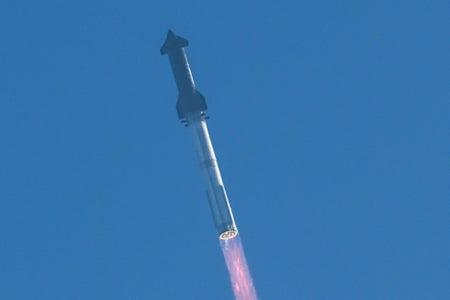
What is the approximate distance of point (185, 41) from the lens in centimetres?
9200

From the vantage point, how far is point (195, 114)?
9081 centimetres

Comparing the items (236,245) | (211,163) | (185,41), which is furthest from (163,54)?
(236,245)

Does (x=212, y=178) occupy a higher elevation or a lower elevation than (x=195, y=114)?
lower

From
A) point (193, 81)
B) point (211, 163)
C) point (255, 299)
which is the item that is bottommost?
point (255, 299)

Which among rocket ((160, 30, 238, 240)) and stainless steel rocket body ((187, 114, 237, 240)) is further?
rocket ((160, 30, 238, 240))

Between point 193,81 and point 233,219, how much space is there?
10568 millimetres

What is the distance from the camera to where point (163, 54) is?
302 feet

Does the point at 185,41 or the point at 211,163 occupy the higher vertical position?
the point at 185,41

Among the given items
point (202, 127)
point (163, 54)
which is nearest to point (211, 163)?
point (202, 127)

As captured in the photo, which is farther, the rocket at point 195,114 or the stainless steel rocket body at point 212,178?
the rocket at point 195,114

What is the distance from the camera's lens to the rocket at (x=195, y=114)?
88562 millimetres

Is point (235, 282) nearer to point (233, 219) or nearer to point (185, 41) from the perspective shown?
point (233, 219)

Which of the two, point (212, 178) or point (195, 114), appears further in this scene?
point (195, 114)

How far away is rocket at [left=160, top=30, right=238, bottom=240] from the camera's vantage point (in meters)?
88.6
